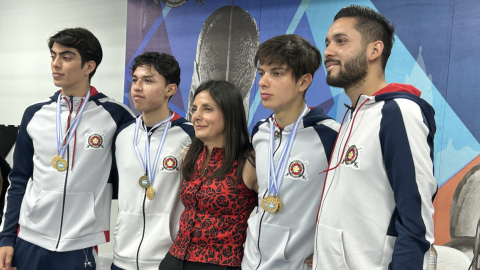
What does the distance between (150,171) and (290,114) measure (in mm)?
907

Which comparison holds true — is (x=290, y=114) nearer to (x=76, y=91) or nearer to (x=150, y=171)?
(x=150, y=171)

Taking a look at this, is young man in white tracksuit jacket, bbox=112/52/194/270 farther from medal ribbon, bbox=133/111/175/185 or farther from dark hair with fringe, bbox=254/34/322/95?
dark hair with fringe, bbox=254/34/322/95

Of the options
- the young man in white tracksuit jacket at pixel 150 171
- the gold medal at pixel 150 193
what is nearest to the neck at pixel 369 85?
the young man in white tracksuit jacket at pixel 150 171

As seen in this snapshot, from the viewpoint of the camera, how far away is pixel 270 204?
75.4 inches

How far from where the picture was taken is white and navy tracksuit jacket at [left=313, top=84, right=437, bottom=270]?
1.39m

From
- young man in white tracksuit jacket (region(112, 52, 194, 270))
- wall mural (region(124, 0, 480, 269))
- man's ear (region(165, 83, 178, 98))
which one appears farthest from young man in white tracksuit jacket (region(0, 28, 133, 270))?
wall mural (region(124, 0, 480, 269))

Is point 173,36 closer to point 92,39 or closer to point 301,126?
point 92,39

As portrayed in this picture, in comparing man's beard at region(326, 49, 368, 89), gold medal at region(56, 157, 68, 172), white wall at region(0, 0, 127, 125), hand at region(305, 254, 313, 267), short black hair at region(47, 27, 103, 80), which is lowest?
hand at region(305, 254, 313, 267)

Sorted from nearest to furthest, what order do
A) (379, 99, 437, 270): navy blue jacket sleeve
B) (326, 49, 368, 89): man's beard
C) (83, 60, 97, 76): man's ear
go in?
1. (379, 99, 437, 270): navy blue jacket sleeve
2. (326, 49, 368, 89): man's beard
3. (83, 60, 97, 76): man's ear

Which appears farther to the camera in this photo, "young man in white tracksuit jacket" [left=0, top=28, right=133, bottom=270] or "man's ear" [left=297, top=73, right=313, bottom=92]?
"young man in white tracksuit jacket" [left=0, top=28, right=133, bottom=270]

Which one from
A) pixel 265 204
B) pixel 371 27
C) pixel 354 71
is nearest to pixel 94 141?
pixel 265 204

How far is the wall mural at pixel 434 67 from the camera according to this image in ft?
11.2

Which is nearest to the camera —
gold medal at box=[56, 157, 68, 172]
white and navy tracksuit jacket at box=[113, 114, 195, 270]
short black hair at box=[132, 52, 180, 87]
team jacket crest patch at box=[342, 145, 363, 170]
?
team jacket crest patch at box=[342, 145, 363, 170]

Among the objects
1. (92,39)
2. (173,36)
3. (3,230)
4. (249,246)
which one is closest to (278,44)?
(249,246)
